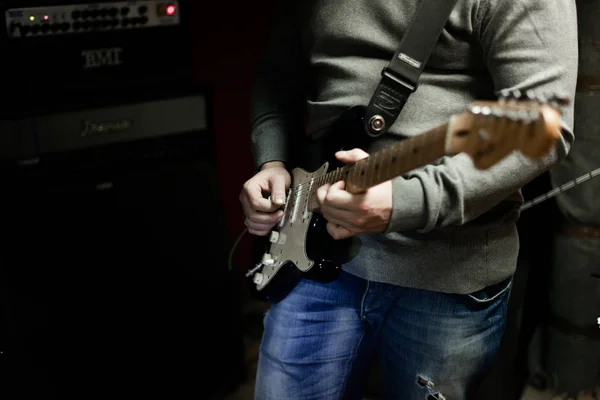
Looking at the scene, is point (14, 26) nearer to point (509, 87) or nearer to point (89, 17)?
point (89, 17)

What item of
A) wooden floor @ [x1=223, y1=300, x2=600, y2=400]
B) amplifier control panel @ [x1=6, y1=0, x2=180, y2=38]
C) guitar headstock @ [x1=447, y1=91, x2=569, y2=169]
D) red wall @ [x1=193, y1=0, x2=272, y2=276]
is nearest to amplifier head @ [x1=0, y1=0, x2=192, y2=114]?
amplifier control panel @ [x1=6, y1=0, x2=180, y2=38]

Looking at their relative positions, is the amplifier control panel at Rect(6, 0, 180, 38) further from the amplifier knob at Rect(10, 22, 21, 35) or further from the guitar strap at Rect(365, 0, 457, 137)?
the guitar strap at Rect(365, 0, 457, 137)

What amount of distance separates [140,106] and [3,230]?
41 cm

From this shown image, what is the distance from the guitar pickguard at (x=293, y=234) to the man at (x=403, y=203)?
30 mm

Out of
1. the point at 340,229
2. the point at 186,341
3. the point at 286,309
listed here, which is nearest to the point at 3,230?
the point at 186,341

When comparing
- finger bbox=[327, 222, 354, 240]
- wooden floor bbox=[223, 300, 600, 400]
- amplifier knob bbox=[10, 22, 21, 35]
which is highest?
amplifier knob bbox=[10, 22, 21, 35]

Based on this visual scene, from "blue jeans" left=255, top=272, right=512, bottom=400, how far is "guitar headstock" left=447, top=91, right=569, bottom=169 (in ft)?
1.44

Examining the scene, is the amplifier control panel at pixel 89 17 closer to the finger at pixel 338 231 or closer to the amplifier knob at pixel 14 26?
the amplifier knob at pixel 14 26

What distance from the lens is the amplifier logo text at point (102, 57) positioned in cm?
163

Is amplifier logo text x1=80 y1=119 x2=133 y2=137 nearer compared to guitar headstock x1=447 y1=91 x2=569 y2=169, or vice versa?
guitar headstock x1=447 y1=91 x2=569 y2=169

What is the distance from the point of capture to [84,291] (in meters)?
1.72

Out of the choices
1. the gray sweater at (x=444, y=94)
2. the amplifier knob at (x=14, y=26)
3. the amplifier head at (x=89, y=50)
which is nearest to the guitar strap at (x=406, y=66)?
the gray sweater at (x=444, y=94)

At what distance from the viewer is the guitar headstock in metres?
0.81

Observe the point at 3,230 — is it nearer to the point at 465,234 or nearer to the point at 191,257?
the point at 191,257
